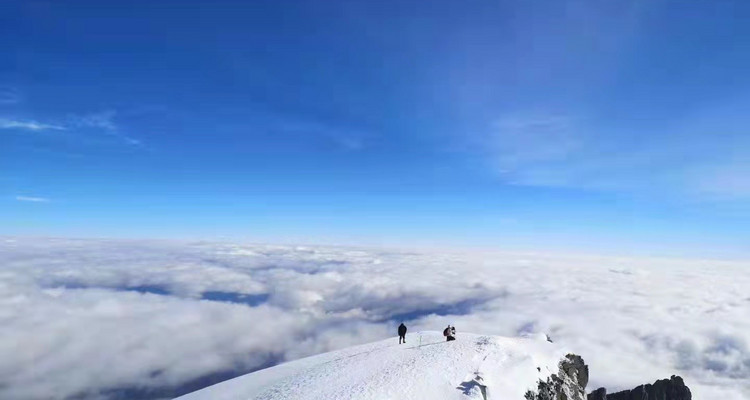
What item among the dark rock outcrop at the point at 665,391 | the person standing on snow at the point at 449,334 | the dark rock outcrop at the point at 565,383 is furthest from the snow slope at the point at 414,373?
the dark rock outcrop at the point at 665,391

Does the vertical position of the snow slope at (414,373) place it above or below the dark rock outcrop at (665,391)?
above

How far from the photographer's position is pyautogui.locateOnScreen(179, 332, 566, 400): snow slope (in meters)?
27.4

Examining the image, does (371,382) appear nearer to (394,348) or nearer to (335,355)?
(394,348)

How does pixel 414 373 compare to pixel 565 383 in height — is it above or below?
above

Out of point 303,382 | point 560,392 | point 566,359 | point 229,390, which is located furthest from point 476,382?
point 229,390

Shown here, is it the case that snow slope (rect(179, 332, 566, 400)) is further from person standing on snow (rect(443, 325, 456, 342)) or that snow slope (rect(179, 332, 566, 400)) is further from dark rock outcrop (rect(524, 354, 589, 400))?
person standing on snow (rect(443, 325, 456, 342))

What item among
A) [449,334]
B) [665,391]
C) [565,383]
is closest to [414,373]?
[449,334]

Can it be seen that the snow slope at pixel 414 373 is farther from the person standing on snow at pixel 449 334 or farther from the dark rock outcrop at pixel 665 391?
the dark rock outcrop at pixel 665 391

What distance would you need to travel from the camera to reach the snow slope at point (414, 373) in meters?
27.4

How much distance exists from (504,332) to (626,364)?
239ft

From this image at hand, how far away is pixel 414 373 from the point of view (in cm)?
2961

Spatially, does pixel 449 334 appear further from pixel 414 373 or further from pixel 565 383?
pixel 565 383

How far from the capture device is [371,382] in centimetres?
2836

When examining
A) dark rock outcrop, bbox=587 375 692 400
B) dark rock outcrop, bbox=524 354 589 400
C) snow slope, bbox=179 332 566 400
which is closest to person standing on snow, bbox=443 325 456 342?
snow slope, bbox=179 332 566 400
